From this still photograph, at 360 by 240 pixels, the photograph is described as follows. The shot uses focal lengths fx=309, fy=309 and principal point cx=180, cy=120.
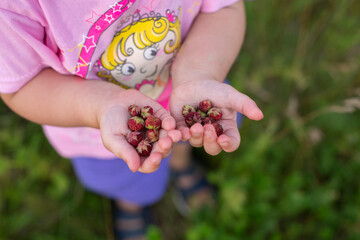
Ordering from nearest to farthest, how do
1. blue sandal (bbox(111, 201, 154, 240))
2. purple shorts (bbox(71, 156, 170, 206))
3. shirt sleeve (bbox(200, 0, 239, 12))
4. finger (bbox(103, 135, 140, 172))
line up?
finger (bbox(103, 135, 140, 172)) < shirt sleeve (bbox(200, 0, 239, 12)) < purple shorts (bbox(71, 156, 170, 206)) < blue sandal (bbox(111, 201, 154, 240))

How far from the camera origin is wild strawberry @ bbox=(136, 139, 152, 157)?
0.78 m

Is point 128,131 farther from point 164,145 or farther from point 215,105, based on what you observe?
point 215,105

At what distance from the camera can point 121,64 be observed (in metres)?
1.03

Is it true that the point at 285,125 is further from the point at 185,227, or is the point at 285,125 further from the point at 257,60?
the point at 185,227

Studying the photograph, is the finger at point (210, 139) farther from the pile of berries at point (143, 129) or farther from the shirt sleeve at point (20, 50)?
the shirt sleeve at point (20, 50)

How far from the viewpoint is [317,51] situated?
2.09 m

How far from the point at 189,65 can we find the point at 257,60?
1220 millimetres

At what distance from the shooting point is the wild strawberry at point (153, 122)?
78 centimetres

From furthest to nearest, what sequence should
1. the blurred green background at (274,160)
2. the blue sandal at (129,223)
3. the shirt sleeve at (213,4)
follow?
the blue sandal at (129,223) → the blurred green background at (274,160) → the shirt sleeve at (213,4)

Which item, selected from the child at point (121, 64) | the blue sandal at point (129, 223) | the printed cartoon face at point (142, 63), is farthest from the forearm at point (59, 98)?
the blue sandal at point (129, 223)

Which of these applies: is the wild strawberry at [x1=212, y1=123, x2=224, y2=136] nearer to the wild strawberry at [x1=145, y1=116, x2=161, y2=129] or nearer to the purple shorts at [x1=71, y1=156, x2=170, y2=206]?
the wild strawberry at [x1=145, y1=116, x2=161, y2=129]

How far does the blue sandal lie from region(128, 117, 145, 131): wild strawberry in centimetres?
135

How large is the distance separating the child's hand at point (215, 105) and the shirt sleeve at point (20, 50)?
0.41m

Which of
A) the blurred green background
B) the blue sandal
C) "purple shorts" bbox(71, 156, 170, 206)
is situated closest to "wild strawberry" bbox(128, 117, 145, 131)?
"purple shorts" bbox(71, 156, 170, 206)
